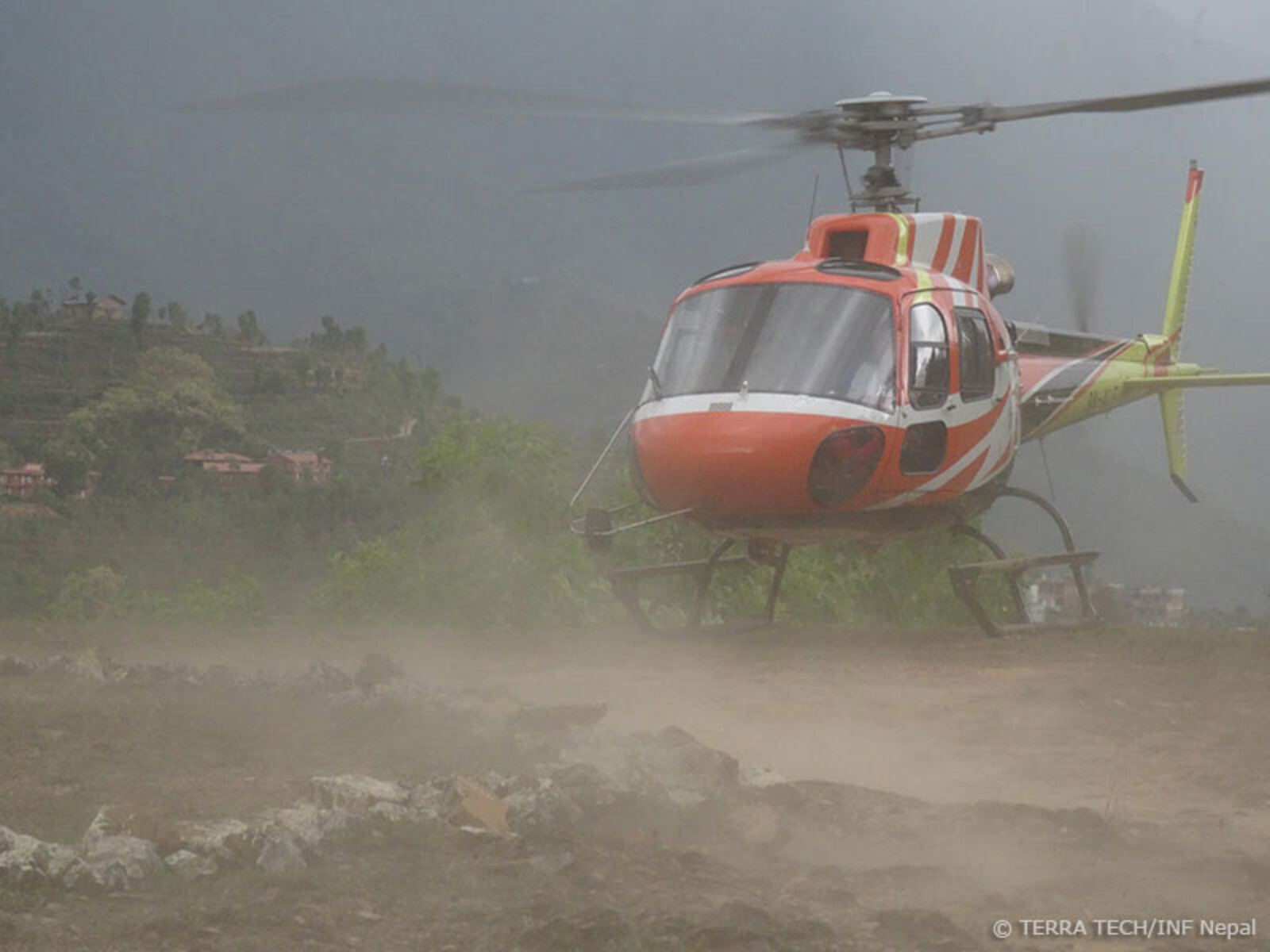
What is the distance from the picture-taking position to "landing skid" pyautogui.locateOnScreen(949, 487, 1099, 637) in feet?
43.0

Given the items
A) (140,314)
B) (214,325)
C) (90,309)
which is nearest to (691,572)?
(140,314)

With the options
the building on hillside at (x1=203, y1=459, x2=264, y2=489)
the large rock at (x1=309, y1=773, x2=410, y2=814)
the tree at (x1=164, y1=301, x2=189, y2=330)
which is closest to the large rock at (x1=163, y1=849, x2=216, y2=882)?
the large rock at (x1=309, y1=773, x2=410, y2=814)

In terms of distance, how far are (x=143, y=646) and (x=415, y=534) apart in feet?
24.2

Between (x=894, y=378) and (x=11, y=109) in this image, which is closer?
(x=894, y=378)

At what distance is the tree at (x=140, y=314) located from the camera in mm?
45969

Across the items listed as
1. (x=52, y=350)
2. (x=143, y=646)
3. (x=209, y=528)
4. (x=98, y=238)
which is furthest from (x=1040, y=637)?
(x=98, y=238)

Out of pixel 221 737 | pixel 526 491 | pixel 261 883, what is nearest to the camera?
pixel 261 883

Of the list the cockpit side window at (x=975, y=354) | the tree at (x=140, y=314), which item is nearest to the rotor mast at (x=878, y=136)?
the cockpit side window at (x=975, y=354)

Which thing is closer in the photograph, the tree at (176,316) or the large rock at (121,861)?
the large rock at (121,861)

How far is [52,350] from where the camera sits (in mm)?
46562

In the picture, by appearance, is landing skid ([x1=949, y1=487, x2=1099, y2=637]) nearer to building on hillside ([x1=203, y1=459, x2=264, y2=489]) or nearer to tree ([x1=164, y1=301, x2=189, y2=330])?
building on hillside ([x1=203, y1=459, x2=264, y2=489])

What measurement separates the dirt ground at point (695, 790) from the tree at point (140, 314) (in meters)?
34.3

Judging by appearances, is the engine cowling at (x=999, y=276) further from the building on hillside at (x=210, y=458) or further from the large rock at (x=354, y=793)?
the building on hillside at (x=210, y=458)

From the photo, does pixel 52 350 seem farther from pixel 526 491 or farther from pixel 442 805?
pixel 442 805
